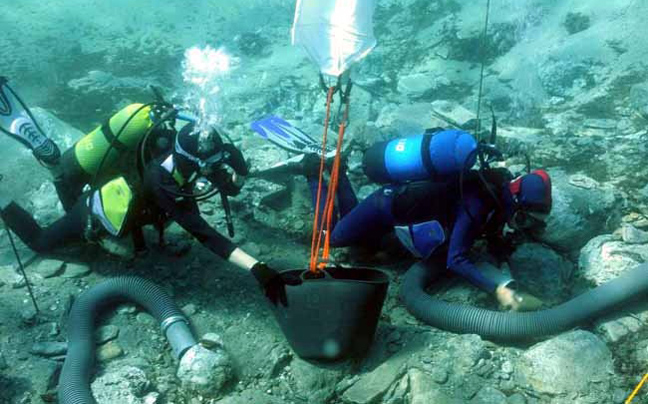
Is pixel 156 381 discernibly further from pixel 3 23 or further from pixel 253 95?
pixel 3 23

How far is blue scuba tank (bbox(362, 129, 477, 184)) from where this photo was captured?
11.3ft

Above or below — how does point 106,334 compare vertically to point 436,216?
below

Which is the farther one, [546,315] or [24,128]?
[24,128]

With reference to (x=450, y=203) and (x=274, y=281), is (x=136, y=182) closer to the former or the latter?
(x=274, y=281)

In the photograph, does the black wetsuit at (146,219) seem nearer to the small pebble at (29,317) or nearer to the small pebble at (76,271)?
the small pebble at (76,271)

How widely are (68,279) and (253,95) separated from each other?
5281 millimetres

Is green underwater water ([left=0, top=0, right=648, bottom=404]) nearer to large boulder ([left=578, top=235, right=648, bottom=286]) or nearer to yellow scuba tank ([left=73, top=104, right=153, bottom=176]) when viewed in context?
large boulder ([left=578, top=235, right=648, bottom=286])

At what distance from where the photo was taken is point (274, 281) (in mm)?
2957

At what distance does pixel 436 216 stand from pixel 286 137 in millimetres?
2116

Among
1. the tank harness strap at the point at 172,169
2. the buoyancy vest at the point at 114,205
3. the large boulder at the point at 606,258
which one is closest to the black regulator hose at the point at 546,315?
the large boulder at the point at 606,258

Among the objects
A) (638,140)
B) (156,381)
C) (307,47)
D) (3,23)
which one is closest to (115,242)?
(156,381)

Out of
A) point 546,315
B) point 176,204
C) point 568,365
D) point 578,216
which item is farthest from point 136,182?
point 578,216

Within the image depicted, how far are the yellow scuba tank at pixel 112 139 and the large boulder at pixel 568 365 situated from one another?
11.2ft

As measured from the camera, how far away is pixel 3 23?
11031mm
